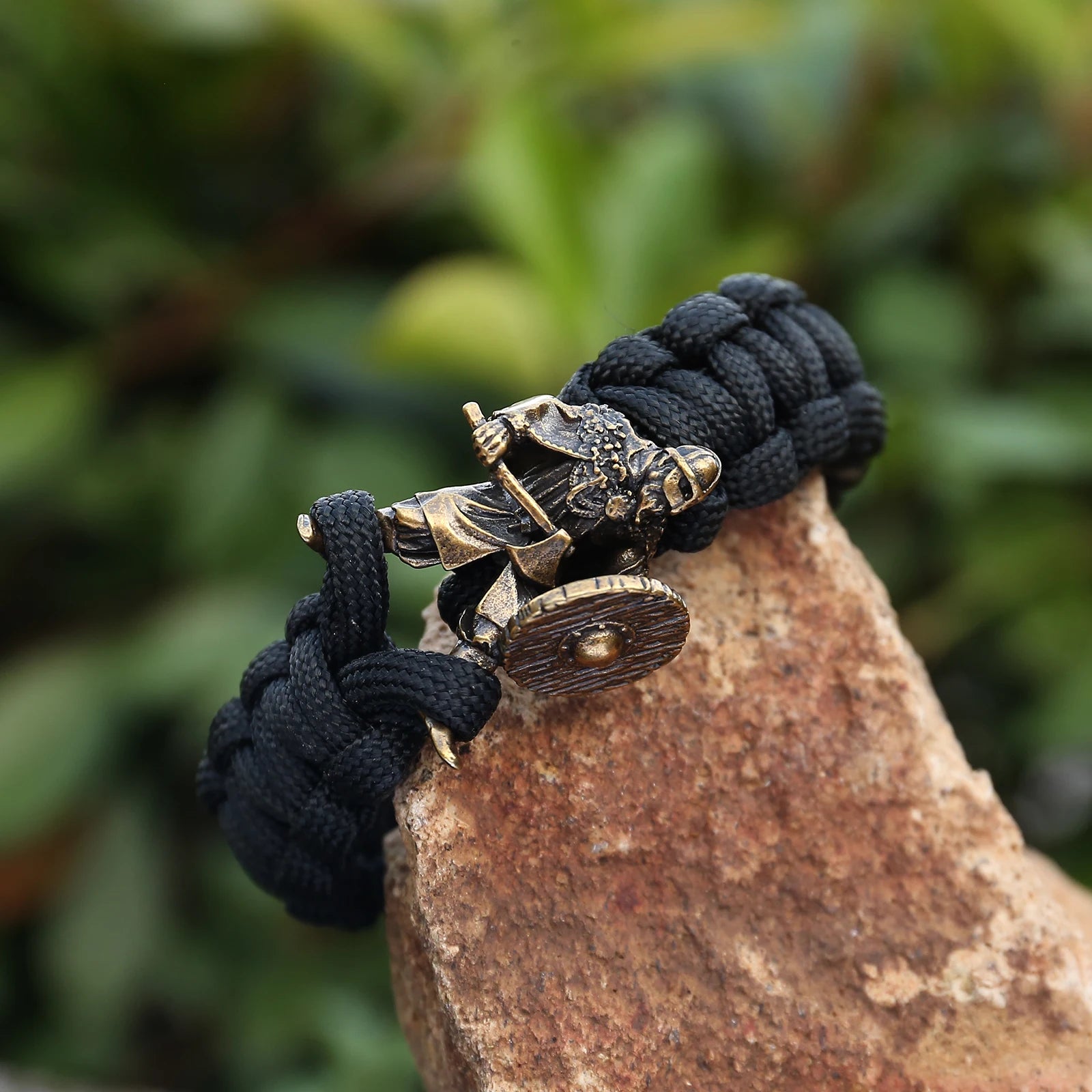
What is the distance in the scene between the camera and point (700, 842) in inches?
34.6

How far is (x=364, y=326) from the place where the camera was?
181 cm

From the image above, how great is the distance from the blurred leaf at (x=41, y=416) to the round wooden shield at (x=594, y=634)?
118cm

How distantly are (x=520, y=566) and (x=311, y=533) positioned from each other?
0.14 meters

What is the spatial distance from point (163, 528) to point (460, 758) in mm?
1191

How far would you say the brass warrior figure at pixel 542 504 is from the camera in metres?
0.81

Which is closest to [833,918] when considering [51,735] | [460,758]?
[460,758]

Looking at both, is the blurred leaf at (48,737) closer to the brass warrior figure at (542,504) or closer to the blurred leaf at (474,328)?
the blurred leaf at (474,328)

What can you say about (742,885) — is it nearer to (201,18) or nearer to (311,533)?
(311,533)

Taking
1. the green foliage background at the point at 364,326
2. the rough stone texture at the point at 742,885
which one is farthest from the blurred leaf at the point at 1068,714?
the rough stone texture at the point at 742,885

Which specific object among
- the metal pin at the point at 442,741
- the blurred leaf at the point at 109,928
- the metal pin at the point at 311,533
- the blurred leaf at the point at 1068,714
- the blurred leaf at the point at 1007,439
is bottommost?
the blurred leaf at the point at 1068,714

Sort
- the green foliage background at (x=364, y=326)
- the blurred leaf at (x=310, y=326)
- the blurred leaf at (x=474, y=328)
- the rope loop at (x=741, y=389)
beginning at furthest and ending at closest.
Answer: the blurred leaf at (x=310, y=326), the green foliage background at (x=364, y=326), the blurred leaf at (x=474, y=328), the rope loop at (x=741, y=389)

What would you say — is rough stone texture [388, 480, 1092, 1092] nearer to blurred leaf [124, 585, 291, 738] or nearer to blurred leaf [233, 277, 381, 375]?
blurred leaf [124, 585, 291, 738]

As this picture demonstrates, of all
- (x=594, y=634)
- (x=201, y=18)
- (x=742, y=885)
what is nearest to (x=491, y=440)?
(x=594, y=634)

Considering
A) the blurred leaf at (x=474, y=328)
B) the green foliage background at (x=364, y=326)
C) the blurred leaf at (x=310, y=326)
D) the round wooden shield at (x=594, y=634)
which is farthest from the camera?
the blurred leaf at (x=310, y=326)
